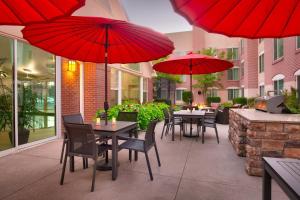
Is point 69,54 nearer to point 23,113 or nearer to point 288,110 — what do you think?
point 23,113

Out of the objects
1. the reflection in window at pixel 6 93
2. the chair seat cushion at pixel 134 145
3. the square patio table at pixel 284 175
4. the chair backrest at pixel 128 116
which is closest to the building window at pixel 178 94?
the chair backrest at pixel 128 116

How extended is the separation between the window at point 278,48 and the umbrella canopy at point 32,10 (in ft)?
38.2

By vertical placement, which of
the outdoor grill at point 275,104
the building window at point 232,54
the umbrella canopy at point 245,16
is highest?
the building window at point 232,54

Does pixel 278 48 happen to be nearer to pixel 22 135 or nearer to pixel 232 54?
pixel 22 135

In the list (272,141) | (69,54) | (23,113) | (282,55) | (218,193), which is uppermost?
(282,55)

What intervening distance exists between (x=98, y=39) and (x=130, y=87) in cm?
772

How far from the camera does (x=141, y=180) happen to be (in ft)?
11.1

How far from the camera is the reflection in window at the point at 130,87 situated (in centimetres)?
1051

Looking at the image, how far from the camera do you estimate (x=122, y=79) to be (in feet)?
33.4

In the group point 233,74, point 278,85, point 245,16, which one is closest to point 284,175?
point 245,16

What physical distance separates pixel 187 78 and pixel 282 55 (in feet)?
56.5

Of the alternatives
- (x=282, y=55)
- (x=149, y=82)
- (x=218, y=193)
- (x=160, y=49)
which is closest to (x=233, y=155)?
(x=218, y=193)

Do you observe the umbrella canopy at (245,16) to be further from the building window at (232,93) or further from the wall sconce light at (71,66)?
the building window at (232,93)

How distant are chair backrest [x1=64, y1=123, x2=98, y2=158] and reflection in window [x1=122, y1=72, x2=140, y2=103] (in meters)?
7.14
